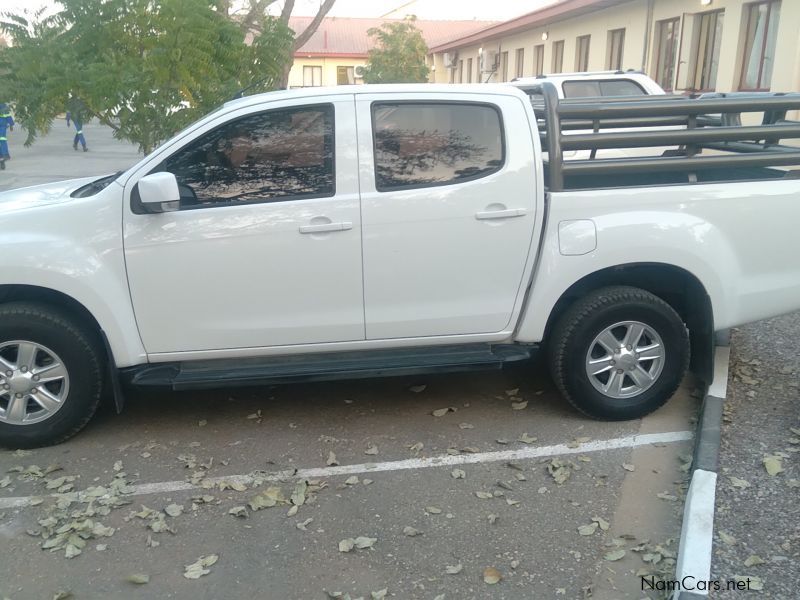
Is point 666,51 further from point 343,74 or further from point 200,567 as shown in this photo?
point 343,74

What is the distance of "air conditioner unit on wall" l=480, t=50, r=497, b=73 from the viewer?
1276 inches

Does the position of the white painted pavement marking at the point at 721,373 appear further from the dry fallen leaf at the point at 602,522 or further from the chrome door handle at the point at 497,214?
the chrome door handle at the point at 497,214

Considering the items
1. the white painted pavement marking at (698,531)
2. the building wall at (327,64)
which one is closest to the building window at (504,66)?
the building wall at (327,64)

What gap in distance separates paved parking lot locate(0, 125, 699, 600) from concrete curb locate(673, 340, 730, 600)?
0.14 meters

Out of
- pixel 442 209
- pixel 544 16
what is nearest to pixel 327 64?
pixel 544 16

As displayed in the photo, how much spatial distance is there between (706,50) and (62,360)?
15.9 metres

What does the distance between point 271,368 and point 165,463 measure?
798 millimetres

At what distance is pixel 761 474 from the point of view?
4230 millimetres

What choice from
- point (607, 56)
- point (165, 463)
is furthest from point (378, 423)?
point (607, 56)

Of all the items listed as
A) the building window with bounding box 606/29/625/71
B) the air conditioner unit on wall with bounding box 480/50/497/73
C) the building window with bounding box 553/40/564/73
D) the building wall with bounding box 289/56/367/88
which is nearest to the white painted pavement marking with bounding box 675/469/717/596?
the building window with bounding box 606/29/625/71

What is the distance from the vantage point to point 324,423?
5168mm

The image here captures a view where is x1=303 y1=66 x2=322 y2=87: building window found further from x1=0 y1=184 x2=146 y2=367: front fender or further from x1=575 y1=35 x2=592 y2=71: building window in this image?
x1=0 y1=184 x2=146 y2=367: front fender

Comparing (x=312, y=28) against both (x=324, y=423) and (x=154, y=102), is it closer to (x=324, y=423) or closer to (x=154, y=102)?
(x=154, y=102)

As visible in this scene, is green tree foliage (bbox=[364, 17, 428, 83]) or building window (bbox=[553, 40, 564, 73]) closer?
building window (bbox=[553, 40, 564, 73])
